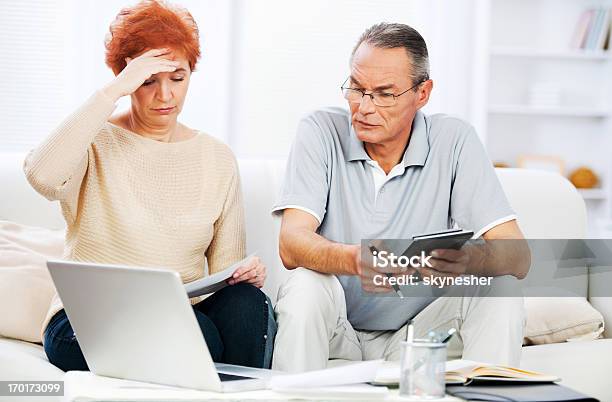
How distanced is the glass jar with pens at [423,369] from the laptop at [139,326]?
9.6 inches

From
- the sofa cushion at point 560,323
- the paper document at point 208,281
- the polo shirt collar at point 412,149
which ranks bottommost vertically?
the sofa cushion at point 560,323

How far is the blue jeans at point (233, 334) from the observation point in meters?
1.95

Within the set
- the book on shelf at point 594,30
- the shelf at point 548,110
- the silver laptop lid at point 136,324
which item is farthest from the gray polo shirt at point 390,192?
the book on shelf at point 594,30

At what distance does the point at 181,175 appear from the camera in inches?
89.4

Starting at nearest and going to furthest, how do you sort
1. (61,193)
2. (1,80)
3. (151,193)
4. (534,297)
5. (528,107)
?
(61,193), (151,193), (534,297), (1,80), (528,107)

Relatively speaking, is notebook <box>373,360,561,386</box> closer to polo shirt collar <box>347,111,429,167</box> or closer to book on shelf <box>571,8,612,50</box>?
polo shirt collar <box>347,111,429,167</box>

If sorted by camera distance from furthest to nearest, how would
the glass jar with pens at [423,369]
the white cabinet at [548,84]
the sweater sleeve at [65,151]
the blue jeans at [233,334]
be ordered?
the white cabinet at [548,84]
the sweater sleeve at [65,151]
the blue jeans at [233,334]
the glass jar with pens at [423,369]

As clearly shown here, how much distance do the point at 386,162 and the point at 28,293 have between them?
3.12ft

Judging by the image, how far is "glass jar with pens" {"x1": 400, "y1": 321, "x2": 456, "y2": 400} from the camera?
54.6 inches

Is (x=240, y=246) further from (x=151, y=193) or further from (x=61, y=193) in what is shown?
(x=61, y=193)

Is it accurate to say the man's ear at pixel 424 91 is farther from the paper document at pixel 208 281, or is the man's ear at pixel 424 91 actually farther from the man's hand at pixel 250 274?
the paper document at pixel 208 281

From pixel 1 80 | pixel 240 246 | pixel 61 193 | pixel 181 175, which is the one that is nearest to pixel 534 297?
pixel 240 246

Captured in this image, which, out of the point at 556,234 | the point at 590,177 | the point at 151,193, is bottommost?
the point at 590,177

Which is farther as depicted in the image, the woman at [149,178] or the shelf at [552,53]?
the shelf at [552,53]
